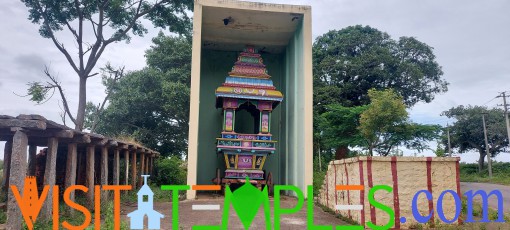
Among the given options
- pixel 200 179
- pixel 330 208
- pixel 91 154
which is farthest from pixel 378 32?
pixel 91 154

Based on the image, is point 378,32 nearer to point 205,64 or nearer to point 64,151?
point 205,64

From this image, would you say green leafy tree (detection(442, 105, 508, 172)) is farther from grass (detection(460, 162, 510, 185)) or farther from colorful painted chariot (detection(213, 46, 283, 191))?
colorful painted chariot (detection(213, 46, 283, 191))

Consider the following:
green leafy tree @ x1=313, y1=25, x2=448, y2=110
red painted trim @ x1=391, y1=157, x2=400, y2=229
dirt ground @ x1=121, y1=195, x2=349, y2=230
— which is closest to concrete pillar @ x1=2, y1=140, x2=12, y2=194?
dirt ground @ x1=121, y1=195, x2=349, y2=230

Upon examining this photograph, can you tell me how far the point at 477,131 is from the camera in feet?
98.3

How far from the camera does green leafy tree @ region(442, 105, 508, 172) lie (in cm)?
2922

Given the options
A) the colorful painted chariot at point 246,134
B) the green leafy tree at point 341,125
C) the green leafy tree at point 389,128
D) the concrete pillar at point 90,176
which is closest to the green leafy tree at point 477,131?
the green leafy tree at point 389,128

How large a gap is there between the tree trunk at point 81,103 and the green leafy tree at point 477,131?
26.4m

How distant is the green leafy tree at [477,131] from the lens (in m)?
29.2

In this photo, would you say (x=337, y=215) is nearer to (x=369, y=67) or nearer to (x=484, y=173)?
(x=369, y=67)

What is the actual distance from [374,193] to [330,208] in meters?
2.30

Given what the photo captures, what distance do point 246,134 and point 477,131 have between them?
25.1m

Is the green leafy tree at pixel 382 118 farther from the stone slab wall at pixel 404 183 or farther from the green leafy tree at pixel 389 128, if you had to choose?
the stone slab wall at pixel 404 183

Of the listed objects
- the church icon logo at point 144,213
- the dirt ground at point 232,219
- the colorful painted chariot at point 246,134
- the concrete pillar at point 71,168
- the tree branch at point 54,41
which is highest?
the tree branch at point 54,41

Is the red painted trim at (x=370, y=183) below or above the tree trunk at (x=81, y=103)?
below
